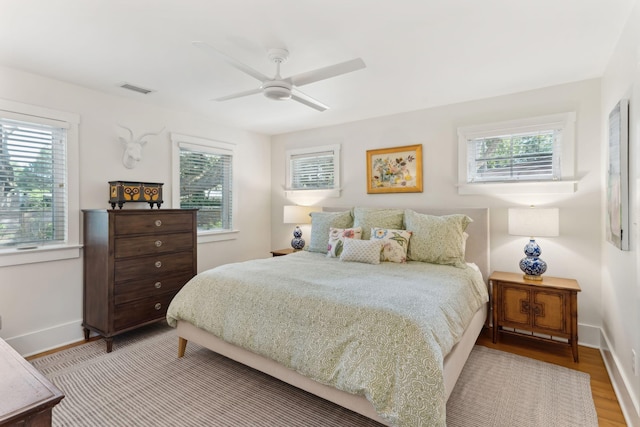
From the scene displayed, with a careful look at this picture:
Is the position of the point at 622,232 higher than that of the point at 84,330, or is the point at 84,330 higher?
the point at 622,232

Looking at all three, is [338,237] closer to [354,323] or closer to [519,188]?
[354,323]

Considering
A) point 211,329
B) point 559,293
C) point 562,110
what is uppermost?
point 562,110

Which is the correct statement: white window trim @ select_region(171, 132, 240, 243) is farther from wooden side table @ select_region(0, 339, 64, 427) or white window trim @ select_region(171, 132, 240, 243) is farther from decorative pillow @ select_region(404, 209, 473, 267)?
wooden side table @ select_region(0, 339, 64, 427)

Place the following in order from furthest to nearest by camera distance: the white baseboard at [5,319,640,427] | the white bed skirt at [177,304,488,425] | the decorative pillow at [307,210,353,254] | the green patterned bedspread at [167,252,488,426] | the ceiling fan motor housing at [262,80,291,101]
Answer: the decorative pillow at [307,210,353,254]
the white baseboard at [5,319,640,427]
the ceiling fan motor housing at [262,80,291,101]
the white bed skirt at [177,304,488,425]
the green patterned bedspread at [167,252,488,426]

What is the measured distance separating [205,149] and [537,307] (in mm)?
4075

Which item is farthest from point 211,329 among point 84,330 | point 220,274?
point 84,330

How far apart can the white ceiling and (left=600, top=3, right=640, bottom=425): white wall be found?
179 millimetres

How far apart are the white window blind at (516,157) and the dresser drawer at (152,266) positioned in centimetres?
323

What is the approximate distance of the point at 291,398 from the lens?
2.14m

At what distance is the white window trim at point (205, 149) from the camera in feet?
12.6

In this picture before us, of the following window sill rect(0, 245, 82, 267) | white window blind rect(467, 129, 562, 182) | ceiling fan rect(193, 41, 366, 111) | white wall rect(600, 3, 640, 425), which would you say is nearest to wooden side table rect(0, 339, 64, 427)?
ceiling fan rect(193, 41, 366, 111)

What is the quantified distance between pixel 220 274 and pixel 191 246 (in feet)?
3.59

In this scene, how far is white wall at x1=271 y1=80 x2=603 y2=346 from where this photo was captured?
2.88 meters

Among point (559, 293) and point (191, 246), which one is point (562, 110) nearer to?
point (559, 293)
